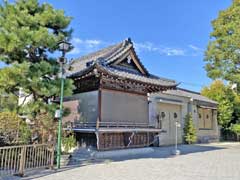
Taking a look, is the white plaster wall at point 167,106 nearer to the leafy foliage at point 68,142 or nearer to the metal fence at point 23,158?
the leafy foliage at point 68,142

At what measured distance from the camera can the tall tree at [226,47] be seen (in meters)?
20.1

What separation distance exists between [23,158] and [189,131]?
14.7 m

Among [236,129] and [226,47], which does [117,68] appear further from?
[236,129]

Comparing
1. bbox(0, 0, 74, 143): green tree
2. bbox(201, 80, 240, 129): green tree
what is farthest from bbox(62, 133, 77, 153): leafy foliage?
bbox(201, 80, 240, 129): green tree

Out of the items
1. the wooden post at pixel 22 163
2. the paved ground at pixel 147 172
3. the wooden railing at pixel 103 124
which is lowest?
the paved ground at pixel 147 172

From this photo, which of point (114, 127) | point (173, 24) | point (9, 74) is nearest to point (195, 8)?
point (173, 24)

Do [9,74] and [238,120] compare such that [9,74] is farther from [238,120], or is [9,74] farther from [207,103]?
[238,120]

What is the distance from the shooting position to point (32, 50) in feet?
32.5

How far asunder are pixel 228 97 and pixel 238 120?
7.72ft

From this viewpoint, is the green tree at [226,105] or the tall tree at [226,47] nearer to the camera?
the tall tree at [226,47]

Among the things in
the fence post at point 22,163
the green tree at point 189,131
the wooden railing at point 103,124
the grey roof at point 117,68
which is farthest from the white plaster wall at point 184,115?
the fence post at point 22,163

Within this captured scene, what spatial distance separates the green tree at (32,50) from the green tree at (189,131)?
12.5 meters

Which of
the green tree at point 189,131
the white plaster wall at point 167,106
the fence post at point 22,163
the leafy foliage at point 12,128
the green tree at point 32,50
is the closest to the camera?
the fence post at point 22,163

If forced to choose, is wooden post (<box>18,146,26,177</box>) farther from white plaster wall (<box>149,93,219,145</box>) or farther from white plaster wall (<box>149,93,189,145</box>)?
white plaster wall (<box>149,93,189,145</box>)
